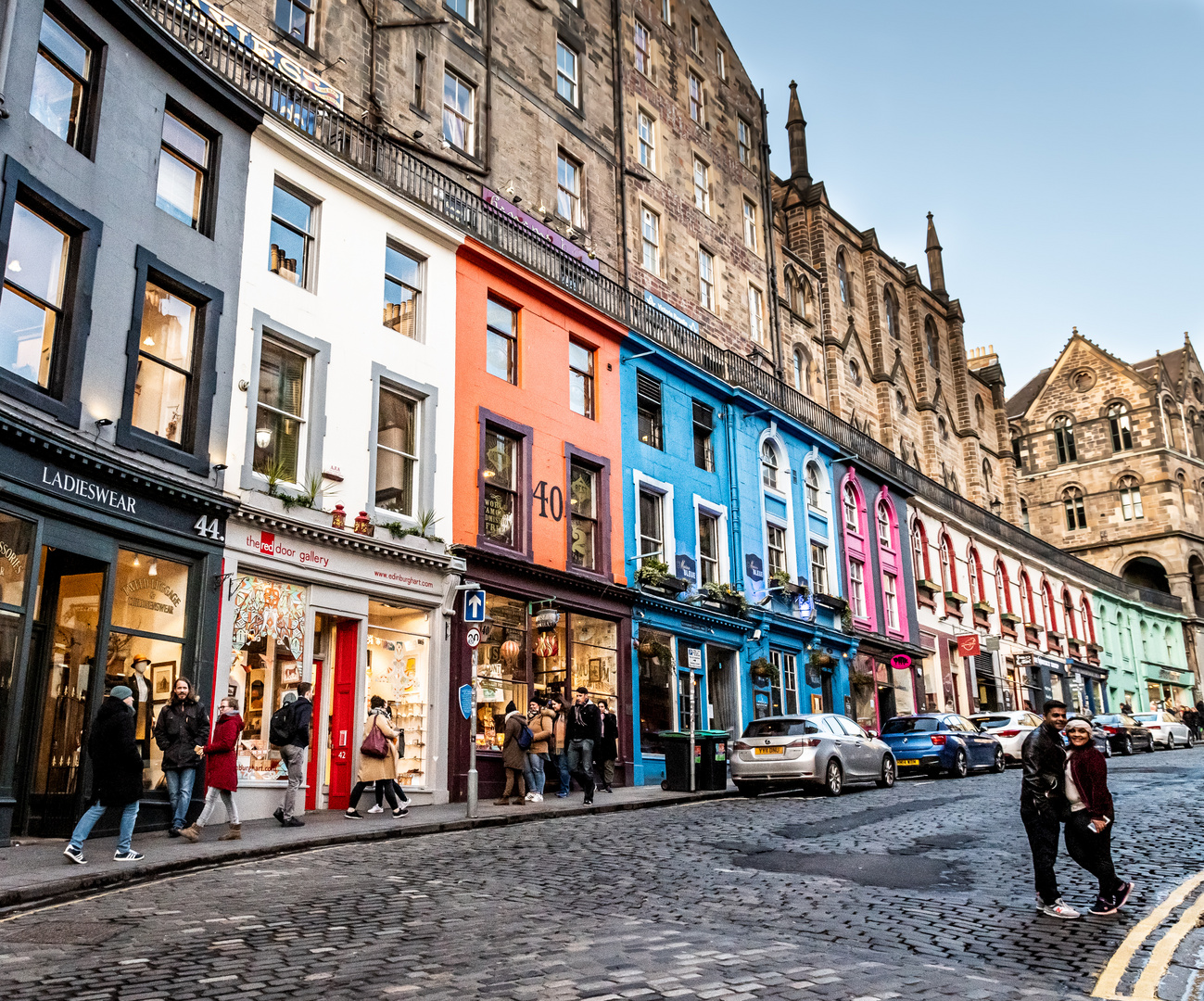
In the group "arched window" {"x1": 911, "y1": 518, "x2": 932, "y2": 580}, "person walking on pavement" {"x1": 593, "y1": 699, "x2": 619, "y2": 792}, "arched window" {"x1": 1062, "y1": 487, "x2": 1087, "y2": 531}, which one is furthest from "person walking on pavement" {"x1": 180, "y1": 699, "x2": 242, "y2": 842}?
"arched window" {"x1": 1062, "y1": 487, "x2": 1087, "y2": 531}

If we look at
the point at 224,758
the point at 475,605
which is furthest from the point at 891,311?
the point at 224,758

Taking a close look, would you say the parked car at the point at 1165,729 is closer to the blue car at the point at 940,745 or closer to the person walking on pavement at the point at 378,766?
the blue car at the point at 940,745

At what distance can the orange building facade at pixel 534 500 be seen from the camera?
20.0m

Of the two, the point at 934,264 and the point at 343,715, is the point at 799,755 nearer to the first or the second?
the point at 343,715

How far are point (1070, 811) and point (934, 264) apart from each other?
1888 inches

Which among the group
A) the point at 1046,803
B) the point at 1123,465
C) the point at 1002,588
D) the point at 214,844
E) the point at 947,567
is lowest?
the point at 214,844

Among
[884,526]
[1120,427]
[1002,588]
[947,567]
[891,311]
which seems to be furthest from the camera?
[1120,427]

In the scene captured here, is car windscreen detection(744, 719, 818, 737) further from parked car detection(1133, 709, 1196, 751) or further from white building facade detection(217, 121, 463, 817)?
parked car detection(1133, 709, 1196, 751)

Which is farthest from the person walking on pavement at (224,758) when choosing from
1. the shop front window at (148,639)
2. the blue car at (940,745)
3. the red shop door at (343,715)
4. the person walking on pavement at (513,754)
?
the blue car at (940,745)

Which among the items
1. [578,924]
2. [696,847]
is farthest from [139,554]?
[578,924]

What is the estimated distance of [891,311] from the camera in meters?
46.2

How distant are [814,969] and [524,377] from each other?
17008 mm

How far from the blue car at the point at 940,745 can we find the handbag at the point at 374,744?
1314cm

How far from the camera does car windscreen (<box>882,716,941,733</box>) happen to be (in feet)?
79.8
